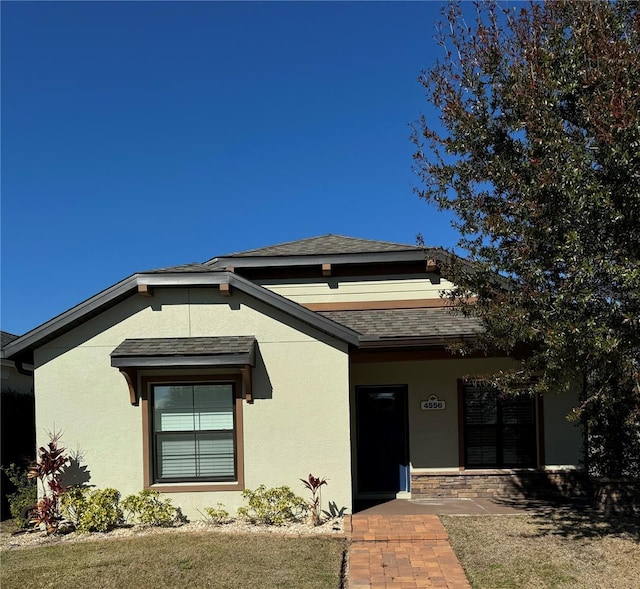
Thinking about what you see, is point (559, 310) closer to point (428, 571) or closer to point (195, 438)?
point (428, 571)

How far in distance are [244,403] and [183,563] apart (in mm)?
2656

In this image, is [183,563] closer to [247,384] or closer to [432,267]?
[247,384]

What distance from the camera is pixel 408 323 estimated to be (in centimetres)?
1045

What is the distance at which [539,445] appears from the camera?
34.1ft

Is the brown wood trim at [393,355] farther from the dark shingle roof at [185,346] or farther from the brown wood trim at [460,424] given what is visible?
the dark shingle roof at [185,346]

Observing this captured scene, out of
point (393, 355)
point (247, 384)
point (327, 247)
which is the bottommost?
point (247, 384)

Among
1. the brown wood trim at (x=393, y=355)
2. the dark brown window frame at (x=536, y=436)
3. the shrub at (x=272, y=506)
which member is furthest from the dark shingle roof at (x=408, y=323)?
the shrub at (x=272, y=506)

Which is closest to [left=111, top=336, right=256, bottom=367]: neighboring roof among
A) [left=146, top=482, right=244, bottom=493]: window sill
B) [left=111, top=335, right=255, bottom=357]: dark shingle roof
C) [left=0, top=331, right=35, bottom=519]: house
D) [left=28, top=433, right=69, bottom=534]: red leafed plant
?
[left=111, top=335, right=255, bottom=357]: dark shingle roof

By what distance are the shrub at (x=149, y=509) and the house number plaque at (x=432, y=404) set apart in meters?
4.92

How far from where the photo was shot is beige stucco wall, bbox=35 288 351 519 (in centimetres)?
878

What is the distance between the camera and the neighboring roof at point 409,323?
9.55 metres

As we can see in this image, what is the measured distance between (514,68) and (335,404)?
551 centimetres

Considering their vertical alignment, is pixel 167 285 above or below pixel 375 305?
above

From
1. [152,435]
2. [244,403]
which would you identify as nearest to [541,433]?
[244,403]
